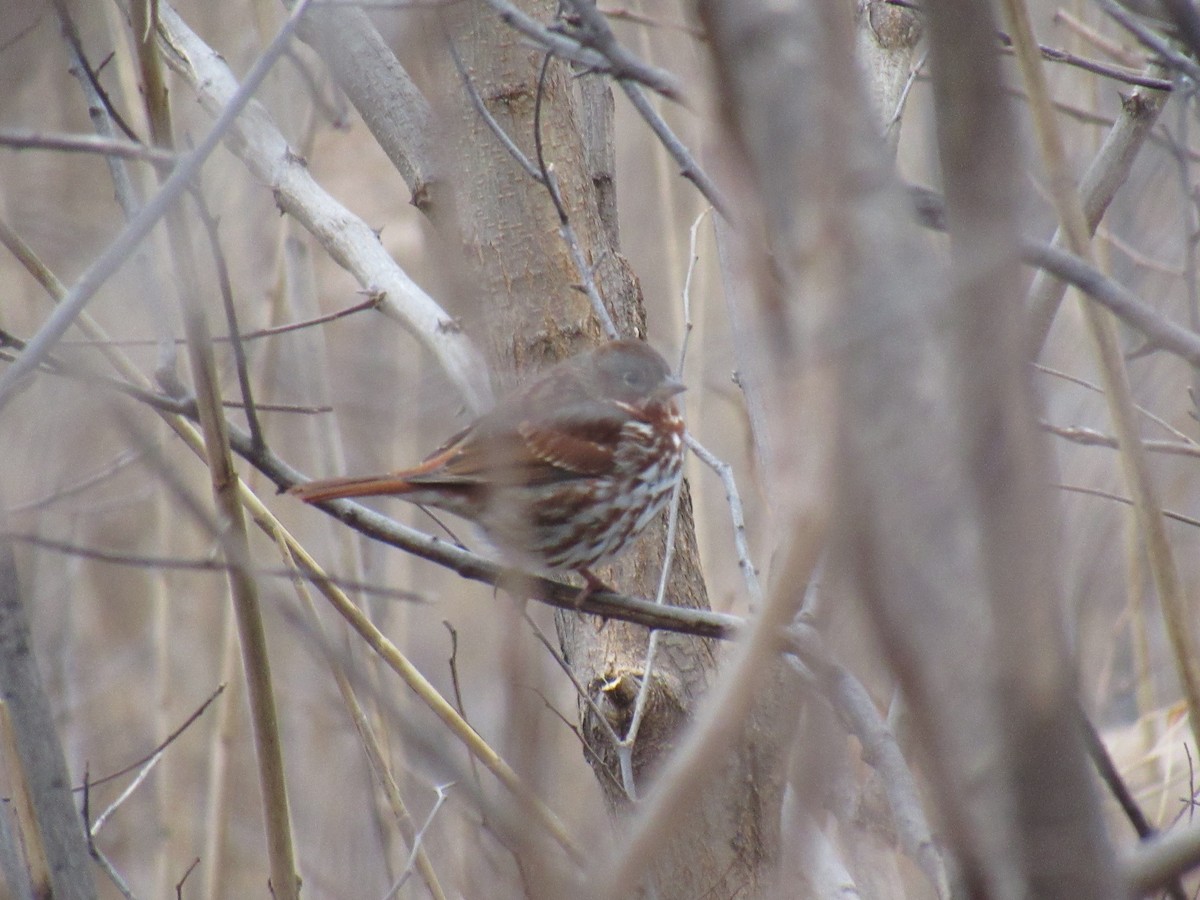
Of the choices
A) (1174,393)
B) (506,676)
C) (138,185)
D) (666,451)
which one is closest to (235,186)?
(138,185)

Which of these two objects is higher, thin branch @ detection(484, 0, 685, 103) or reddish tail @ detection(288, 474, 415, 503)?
thin branch @ detection(484, 0, 685, 103)

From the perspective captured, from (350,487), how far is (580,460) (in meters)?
0.89

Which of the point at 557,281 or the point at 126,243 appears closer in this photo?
the point at 126,243

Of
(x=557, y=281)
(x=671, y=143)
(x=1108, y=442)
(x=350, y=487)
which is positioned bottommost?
(x=1108, y=442)

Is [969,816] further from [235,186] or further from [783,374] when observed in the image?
[235,186]

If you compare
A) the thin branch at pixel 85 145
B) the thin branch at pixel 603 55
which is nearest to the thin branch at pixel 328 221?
the thin branch at pixel 603 55

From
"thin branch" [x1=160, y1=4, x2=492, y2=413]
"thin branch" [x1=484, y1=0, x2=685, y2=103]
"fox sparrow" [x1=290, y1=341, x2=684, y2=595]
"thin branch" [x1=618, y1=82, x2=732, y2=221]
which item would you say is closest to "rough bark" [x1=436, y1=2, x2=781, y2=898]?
"fox sparrow" [x1=290, y1=341, x2=684, y2=595]

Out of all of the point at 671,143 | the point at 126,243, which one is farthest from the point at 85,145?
the point at 671,143

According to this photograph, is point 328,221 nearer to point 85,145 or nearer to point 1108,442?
point 85,145

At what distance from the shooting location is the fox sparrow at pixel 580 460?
315 cm

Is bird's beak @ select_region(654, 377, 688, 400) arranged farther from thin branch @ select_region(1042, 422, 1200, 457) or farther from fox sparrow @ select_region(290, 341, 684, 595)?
thin branch @ select_region(1042, 422, 1200, 457)

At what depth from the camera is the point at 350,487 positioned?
2717 mm

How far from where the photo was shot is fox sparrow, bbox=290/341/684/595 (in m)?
3.15

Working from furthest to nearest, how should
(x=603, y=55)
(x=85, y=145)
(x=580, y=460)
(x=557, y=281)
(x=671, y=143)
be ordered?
1. (x=580, y=460)
2. (x=557, y=281)
3. (x=671, y=143)
4. (x=603, y=55)
5. (x=85, y=145)
